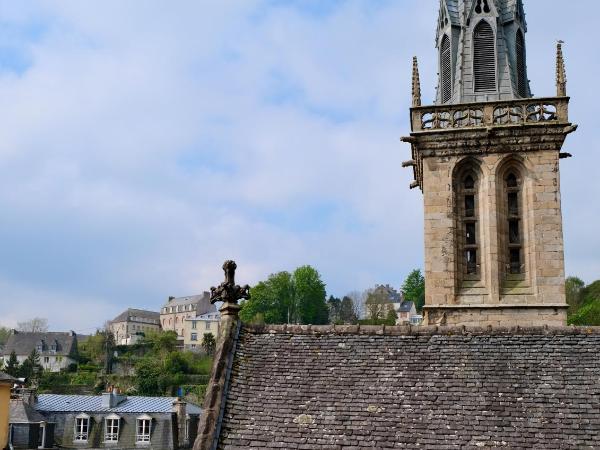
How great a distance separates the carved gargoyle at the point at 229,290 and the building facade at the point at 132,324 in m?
135

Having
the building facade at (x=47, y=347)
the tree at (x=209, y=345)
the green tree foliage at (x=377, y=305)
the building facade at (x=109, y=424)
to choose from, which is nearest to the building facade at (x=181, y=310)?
the tree at (x=209, y=345)

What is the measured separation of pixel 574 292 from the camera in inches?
2781

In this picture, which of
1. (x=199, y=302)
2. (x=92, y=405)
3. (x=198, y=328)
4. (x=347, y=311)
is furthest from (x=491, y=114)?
(x=199, y=302)

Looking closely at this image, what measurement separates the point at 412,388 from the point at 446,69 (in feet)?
49.0

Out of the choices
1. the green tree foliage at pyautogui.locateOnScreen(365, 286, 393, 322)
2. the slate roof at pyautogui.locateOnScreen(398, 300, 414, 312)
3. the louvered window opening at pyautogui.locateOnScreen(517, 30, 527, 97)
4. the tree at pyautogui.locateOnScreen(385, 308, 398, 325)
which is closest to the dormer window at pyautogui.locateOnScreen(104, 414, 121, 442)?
the louvered window opening at pyautogui.locateOnScreen(517, 30, 527, 97)

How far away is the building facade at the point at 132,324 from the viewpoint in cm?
14612

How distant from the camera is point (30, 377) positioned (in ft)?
307

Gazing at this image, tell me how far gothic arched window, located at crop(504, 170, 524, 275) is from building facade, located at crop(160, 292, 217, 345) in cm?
11677

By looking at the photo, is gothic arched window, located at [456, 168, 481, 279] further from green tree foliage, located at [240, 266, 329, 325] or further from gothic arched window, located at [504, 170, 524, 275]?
green tree foliage, located at [240, 266, 329, 325]

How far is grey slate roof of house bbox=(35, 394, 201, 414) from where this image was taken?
1665 inches

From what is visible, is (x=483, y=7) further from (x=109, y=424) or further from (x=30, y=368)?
(x=30, y=368)

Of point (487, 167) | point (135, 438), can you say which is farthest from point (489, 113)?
point (135, 438)

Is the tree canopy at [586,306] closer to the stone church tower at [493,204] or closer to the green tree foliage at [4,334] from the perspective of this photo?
the stone church tower at [493,204]

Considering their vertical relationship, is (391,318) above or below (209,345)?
above
